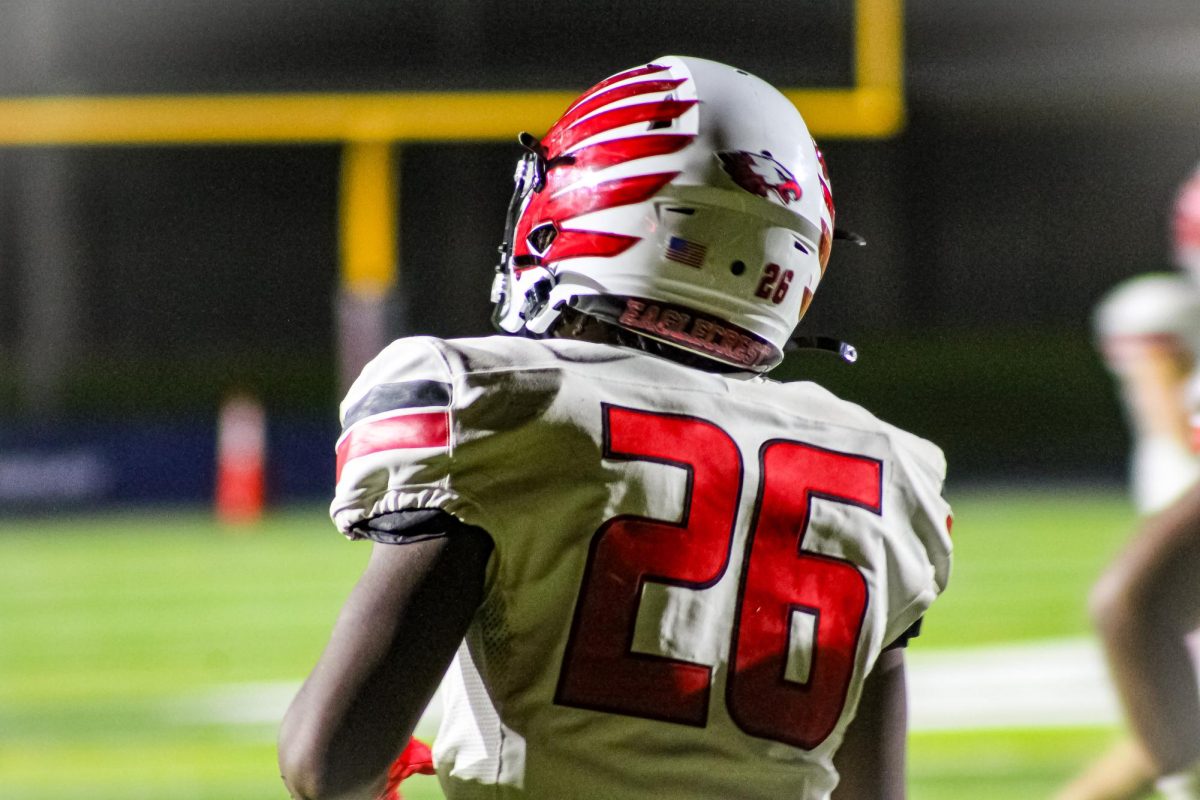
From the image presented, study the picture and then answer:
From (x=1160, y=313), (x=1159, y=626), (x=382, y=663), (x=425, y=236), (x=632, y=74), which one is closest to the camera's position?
(x=382, y=663)

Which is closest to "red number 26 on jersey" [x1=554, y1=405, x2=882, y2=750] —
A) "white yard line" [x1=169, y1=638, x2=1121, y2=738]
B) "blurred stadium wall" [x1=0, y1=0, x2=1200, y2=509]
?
"white yard line" [x1=169, y1=638, x2=1121, y2=738]

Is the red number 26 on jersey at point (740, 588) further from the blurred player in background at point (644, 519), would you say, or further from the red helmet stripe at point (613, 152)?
the red helmet stripe at point (613, 152)

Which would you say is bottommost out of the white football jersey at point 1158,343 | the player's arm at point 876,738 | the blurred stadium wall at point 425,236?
the blurred stadium wall at point 425,236

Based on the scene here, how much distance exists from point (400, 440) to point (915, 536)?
1.60ft

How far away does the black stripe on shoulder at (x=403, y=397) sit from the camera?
4.27 ft

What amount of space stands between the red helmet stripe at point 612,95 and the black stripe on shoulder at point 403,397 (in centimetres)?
40

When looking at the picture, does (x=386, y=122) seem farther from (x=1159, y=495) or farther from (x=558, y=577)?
(x=558, y=577)

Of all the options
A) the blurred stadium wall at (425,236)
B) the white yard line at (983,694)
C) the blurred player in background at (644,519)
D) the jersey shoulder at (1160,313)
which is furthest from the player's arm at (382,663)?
the blurred stadium wall at (425,236)

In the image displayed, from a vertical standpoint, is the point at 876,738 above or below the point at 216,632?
above

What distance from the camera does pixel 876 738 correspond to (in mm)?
1546

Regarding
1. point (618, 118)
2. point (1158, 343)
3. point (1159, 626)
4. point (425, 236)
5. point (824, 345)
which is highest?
point (618, 118)

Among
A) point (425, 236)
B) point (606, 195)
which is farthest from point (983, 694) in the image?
point (425, 236)

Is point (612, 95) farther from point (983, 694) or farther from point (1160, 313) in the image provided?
point (983, 694)

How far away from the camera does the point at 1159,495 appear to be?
11.0 ft
